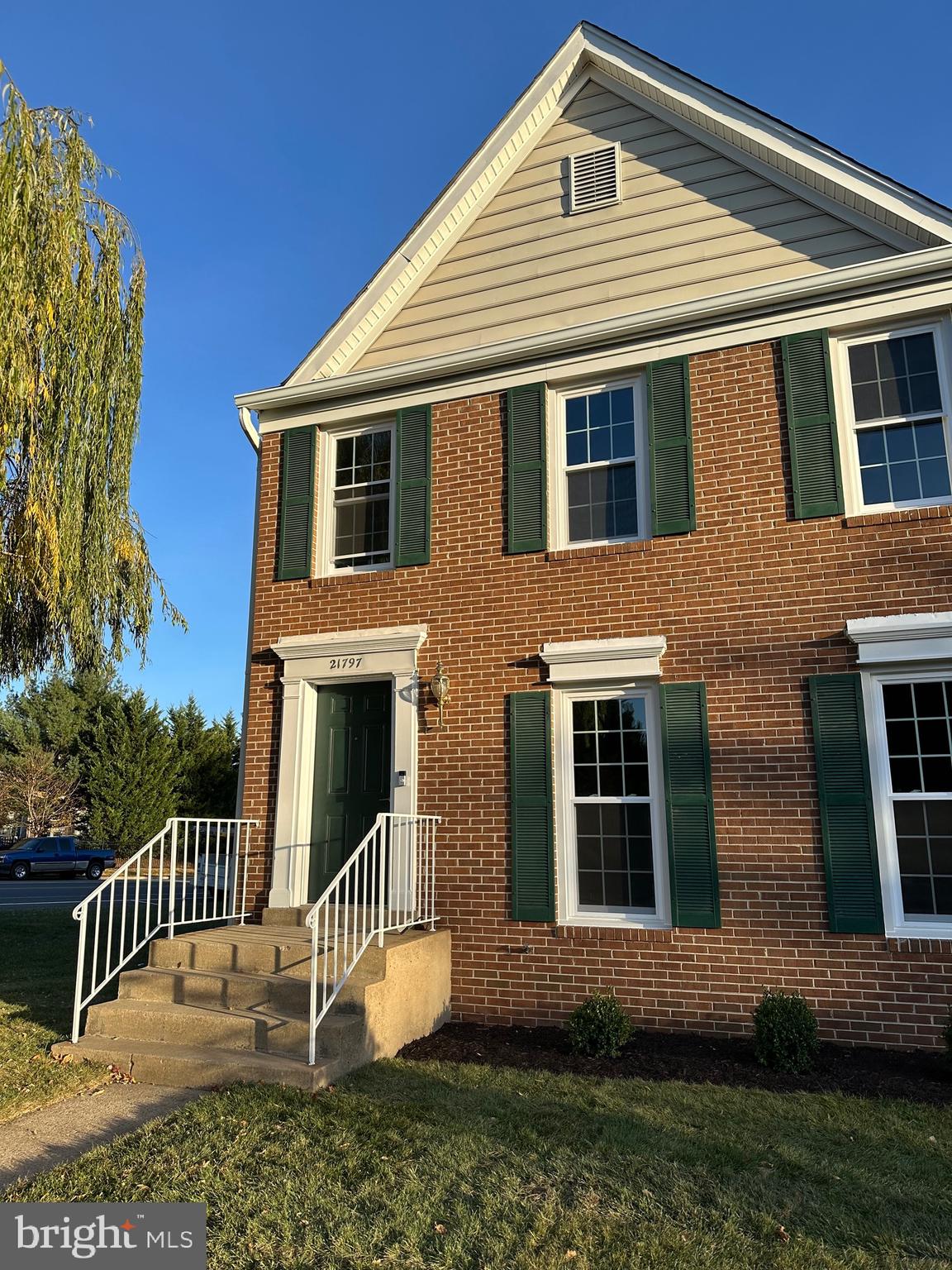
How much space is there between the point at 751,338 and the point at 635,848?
4359 mm

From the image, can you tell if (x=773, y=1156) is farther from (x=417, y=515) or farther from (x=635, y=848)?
(x=417, y=515)

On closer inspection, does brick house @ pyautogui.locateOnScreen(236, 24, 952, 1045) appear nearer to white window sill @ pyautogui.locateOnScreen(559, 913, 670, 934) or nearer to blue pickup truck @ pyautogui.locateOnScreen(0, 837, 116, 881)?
white window sill @ pyautogui.locateOnScreen(559, 913, 670, 934)

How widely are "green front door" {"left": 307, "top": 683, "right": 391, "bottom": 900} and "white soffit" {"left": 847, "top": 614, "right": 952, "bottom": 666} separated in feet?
13.3

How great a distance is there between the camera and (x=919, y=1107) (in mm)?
5031

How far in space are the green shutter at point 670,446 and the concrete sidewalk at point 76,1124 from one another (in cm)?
541

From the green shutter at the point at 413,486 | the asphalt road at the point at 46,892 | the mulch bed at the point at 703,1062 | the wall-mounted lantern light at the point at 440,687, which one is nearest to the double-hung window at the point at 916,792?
the mulch bed at the point at 703,1062

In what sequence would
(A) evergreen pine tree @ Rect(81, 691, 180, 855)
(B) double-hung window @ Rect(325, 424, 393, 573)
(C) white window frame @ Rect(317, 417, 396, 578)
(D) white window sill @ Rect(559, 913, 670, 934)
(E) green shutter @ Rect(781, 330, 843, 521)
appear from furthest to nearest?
(A) evergreen pine tree @ Rect(81, 691, 180, 855)
(B) double-hung window @ Rect(325, 424, 393, 573)
(C) white window frame @ Rect(317, 417, 396, 578)
(E) green shutter @ Rect(781, 330, 843, 521)
(D) white window sill @ Rect(559, 913, 670, 934)

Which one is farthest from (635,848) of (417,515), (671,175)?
(671,175)

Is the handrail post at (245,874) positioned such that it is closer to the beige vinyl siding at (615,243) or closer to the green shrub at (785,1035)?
the green shrub at (785,1035)

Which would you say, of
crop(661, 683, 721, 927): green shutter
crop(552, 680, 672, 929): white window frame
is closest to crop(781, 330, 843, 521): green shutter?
crop(661, 683, 721, 927): green shutter

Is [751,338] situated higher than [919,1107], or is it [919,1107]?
[751,338]

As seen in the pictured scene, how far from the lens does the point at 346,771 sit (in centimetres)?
831

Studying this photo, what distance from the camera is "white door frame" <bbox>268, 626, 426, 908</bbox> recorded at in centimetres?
793

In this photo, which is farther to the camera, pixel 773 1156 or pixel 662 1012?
pixel 662 1012
